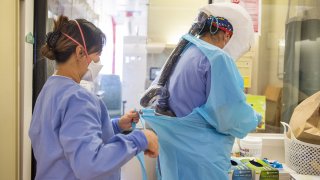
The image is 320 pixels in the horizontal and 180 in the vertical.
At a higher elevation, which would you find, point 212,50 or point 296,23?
point 296,23

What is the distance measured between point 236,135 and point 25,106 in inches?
47.9

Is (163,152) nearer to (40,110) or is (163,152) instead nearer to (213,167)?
(213,167)

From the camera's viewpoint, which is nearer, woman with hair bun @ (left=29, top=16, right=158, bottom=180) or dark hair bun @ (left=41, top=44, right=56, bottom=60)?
woman with hair bun @ (left=29, top=16, right=158, bottom=180)

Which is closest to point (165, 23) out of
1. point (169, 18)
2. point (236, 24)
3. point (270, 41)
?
point (169, 18)

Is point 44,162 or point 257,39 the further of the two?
point 257,39

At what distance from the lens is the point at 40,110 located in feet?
2.88

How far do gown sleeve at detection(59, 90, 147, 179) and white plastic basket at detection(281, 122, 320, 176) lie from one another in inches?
49.0

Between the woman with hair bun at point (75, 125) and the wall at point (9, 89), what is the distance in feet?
2.66

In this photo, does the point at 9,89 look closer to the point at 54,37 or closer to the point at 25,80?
the point at 25,80

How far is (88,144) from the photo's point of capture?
0.75m

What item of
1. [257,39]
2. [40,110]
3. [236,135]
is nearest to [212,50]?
[236,135]

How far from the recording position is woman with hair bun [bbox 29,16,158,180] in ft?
2.47

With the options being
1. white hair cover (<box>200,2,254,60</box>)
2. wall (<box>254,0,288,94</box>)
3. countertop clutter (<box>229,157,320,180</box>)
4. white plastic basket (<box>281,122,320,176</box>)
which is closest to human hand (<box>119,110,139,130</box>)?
white hair cover (<box>200,2,254,60</box>)

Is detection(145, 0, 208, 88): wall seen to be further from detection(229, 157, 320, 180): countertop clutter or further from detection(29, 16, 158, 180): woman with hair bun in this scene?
detection(29, 16, 158, 180): woman with hair bun
